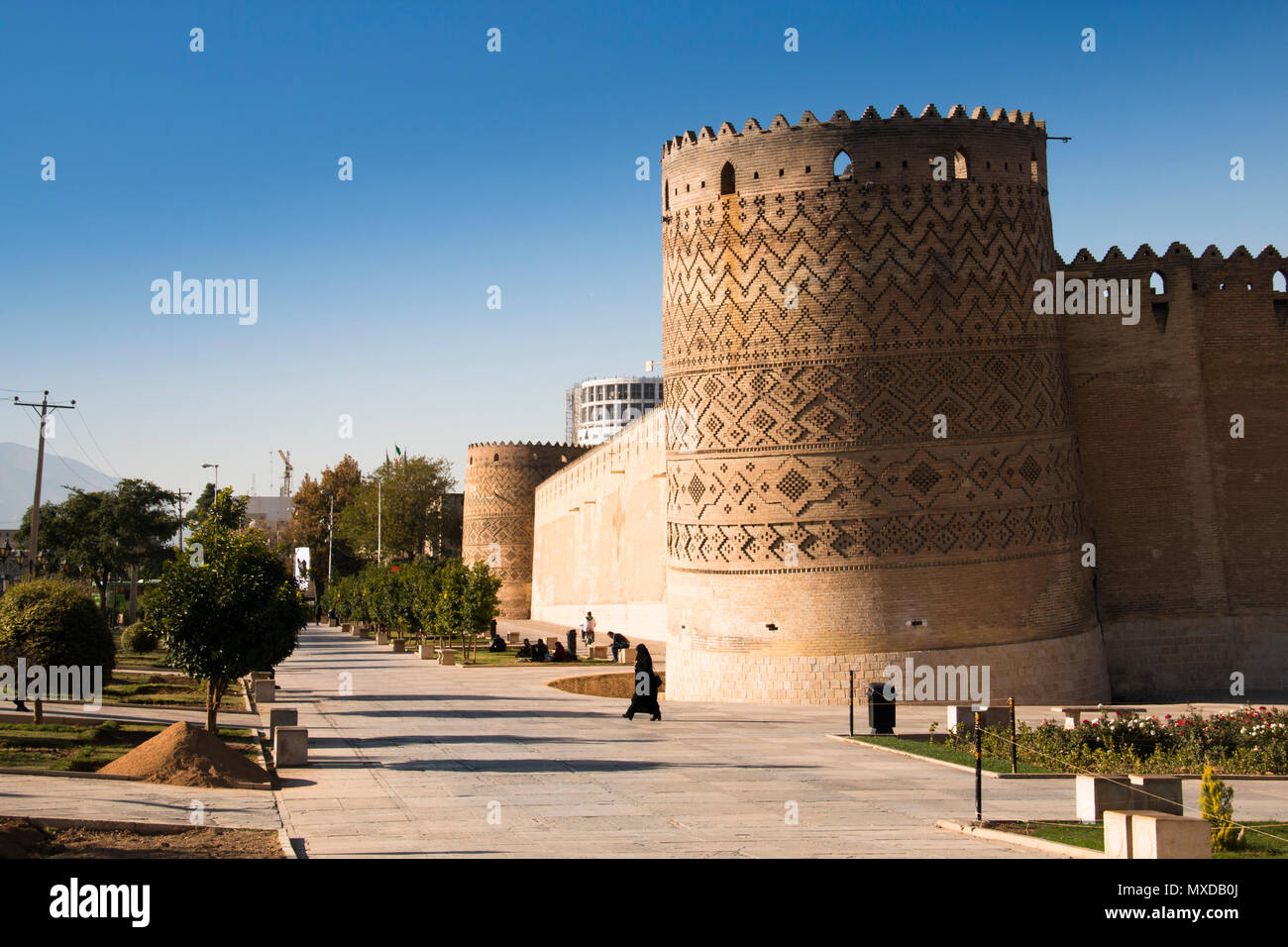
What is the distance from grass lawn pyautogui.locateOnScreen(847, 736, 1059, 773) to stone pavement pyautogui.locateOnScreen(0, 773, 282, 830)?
638 centimetres

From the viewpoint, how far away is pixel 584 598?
44.0 m

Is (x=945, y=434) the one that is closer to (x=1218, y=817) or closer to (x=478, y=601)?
(x=1218, y=817)

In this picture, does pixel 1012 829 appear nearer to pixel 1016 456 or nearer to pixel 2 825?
pixel 2 825

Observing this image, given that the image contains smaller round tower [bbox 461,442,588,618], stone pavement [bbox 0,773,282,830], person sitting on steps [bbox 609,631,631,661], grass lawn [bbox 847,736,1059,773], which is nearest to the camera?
stone pavement [bbox 0,773,282,830]

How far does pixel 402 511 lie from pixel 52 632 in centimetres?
5344

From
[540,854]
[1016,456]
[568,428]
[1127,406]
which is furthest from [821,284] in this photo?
[568,428]

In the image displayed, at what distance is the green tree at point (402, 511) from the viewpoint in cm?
6869

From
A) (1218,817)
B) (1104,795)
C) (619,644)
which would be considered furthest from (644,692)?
(619,644)

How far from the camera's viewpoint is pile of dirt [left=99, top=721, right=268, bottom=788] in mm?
10820

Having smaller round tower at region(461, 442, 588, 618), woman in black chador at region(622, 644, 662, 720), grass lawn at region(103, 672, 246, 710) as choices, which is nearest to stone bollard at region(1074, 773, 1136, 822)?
woman in black chador at region(622, 644, 662, 720)

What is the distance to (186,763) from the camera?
1099cm

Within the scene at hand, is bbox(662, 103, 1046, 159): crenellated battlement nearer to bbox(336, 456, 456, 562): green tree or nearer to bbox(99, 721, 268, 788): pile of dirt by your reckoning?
bbox(99, 721, 268, 788): pile of dirt

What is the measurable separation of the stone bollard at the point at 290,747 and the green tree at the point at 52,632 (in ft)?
15.5
